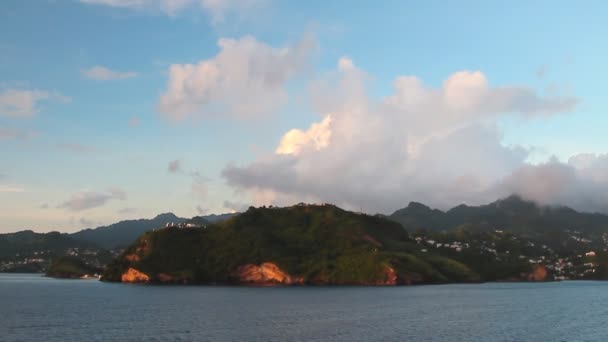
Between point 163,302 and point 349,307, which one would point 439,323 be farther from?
point 163,302

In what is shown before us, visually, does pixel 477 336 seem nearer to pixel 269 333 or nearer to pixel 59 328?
pixel 269 333

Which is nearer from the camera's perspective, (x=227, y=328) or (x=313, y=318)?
(x=227, y=328)

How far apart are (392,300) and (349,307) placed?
34558 mm

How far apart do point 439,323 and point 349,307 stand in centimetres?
4110

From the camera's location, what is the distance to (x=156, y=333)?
110 meters

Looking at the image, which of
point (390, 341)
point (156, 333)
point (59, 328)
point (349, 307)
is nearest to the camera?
point (390, 341)

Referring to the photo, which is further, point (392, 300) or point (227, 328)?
point (392, 300)

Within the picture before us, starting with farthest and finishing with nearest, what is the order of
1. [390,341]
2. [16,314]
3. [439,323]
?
[16,314] → [439,323] → [390,341]

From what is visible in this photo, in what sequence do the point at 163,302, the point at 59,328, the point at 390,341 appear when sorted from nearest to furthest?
1. the point at 390,341
2. the point at 59,328
3. the point at 163,302

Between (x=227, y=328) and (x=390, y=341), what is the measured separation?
35.8 metres

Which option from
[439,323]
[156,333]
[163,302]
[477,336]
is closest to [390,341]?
[477,336]

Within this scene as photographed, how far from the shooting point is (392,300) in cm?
19738

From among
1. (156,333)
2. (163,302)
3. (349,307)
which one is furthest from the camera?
(163,302)

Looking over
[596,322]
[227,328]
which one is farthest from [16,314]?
[596,322]
